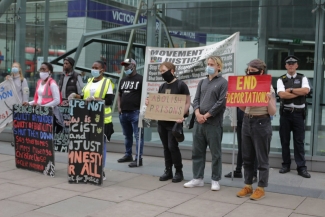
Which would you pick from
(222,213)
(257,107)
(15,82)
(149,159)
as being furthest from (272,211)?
(15,82)

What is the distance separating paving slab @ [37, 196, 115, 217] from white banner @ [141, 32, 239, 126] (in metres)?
2.70

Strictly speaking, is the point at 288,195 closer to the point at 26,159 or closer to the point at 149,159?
the point at 149,159

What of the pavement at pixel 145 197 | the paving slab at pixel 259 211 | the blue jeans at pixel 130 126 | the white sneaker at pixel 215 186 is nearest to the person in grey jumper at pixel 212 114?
the white sneaker at pixel 215 186

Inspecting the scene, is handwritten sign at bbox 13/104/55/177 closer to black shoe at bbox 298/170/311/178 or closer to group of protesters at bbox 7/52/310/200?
group of protesters at bbox 7/52/310/200

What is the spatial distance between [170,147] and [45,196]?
6.74ft

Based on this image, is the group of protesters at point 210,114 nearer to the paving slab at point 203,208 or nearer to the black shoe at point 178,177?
the black shoe at point 178,177

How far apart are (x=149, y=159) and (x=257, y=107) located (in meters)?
3.58

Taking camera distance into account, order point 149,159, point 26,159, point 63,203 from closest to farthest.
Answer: point 63,203, point 26,159, point 149,159

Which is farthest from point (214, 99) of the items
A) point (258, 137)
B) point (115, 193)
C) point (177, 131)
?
point (115, 193)

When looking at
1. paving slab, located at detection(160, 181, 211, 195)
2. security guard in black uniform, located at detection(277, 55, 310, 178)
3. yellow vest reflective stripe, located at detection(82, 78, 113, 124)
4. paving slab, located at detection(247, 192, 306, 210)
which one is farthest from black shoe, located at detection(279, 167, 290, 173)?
yellow vest reflective stripe, located at detection(82, 78, 113, 124)

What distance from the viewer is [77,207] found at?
244 inches

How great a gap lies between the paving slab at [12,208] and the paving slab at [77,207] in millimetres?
186

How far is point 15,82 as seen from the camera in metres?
10.4

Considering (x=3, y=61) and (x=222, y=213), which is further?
(x=3, y=61)
